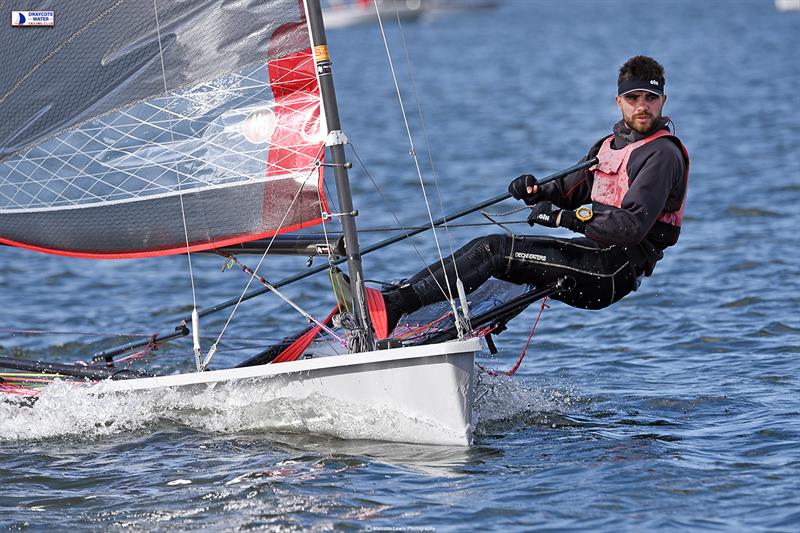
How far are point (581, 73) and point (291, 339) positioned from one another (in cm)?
2359

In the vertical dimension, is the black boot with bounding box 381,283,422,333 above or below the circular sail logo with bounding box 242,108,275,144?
below

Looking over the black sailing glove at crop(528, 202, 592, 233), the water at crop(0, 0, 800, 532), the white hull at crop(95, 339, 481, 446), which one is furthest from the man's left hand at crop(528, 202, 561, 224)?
the water at crop(0, 0, 800, 532)

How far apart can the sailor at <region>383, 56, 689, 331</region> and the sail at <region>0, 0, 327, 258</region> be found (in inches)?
26.8

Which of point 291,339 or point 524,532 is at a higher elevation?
point 291,339

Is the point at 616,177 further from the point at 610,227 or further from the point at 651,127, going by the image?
the point at 610,227

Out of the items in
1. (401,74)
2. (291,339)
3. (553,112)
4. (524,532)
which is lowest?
(524,532)

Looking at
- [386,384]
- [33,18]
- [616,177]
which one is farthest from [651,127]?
[33,18]

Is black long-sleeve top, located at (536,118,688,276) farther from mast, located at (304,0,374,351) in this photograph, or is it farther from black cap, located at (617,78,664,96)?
mast, located at (304,0,374,351)

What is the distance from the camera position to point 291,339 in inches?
236

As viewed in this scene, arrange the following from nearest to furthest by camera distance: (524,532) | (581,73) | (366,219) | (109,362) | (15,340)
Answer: (524,532) < (109,362) < (15,340) < (366,219) < (581,73)

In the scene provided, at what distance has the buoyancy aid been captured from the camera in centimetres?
542

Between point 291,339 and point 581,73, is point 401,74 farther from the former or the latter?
point 291,339

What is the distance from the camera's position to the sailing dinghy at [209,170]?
5031 mm

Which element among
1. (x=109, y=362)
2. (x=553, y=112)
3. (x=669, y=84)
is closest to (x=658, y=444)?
(x=109, y=362)
